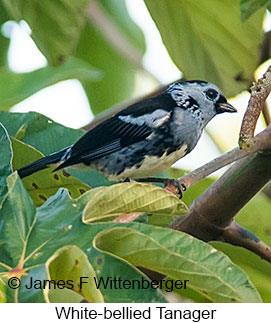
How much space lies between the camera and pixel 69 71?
2.48 m

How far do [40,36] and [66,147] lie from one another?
1.19ft

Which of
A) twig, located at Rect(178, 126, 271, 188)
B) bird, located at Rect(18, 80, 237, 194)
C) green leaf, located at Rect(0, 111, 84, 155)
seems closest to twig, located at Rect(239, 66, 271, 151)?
twig, located at Rect(178, 126, 271, 188)

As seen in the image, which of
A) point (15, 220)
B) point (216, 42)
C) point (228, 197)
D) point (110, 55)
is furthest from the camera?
point (110, 55)

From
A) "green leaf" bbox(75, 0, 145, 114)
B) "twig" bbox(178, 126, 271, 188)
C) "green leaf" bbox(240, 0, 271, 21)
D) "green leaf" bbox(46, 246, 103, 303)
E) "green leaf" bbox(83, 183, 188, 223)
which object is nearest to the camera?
"green leaf" bbox(46, 246, 103, 303)

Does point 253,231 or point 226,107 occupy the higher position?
point 226,107

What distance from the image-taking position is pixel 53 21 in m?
1.86

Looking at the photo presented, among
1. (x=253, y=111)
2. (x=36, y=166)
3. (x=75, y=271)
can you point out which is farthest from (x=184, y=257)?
(x=36, y=166)

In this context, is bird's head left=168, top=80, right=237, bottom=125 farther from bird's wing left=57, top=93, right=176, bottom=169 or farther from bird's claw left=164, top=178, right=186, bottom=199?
bird's claw left=164, top=178, right=186, bottom=199

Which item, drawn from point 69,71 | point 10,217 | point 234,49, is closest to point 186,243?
point 10,217

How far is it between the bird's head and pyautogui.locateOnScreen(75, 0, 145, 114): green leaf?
396mm

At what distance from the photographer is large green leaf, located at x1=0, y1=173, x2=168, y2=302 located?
1.25 m

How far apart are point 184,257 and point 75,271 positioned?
17 centimetres

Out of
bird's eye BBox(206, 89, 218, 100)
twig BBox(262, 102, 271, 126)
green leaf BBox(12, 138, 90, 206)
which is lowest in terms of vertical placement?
green leaf BBox(12, 138, 90, 206)

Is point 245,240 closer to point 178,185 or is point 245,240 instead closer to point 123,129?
point 178,185
